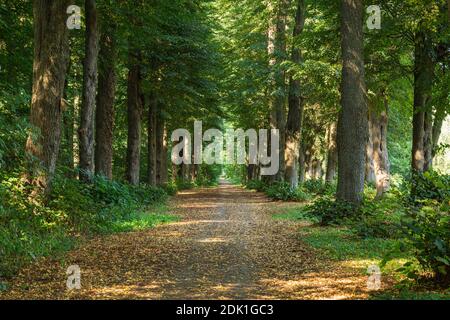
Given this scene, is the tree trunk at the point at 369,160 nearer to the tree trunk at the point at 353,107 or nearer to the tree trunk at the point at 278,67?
the tree trunk at the point at 278,67

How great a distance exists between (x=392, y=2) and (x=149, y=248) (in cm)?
1077

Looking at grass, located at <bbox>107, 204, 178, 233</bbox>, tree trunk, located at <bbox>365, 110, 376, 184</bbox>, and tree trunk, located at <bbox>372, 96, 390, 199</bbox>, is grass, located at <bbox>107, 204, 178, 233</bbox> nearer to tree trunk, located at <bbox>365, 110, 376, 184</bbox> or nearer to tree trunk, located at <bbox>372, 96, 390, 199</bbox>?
tree trunk, located at <bbox>372, 96, 390, 199</bbox>

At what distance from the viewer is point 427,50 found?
1498cm

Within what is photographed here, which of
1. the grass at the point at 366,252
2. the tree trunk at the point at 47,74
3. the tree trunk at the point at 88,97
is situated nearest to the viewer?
the grass at the point at 366,252

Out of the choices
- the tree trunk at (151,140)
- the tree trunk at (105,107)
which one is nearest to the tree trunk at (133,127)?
the tree trunk at (151,140)

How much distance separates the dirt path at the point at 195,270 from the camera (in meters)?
6.98

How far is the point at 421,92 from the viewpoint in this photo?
1534 cm

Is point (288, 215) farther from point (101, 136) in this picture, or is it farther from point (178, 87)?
point (178, 87)

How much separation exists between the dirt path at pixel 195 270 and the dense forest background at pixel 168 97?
845 mm

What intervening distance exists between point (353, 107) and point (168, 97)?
47.6 ft

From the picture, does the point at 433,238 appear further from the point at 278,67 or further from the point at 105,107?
the point at 278,67

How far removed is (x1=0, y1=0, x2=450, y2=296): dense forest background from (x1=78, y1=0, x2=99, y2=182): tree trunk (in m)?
0.03

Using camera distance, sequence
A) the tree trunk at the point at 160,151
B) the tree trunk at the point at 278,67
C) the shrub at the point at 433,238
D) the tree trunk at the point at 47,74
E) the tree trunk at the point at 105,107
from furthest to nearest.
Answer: the tree trunk at the point at 160,151 < the tree trunk at the point at 278,67 < the tree trunk at the point at 105,107 < the tree trunk at the point at 47,74 < the shrub at the point at 433,238
